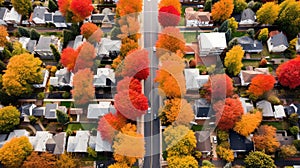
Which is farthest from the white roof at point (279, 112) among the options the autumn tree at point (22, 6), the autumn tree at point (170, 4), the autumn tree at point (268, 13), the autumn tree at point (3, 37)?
the autumn tree at point (22, 6)

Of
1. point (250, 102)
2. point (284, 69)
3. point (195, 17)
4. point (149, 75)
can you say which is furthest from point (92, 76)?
point (284, 69)

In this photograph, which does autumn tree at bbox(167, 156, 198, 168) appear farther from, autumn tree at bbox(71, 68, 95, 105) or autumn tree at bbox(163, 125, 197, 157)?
autumn tree at bbox(71, 68, 95, 105)

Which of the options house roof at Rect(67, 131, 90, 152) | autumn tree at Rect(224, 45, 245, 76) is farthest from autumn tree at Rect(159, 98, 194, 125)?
house roof at Rect(67, 131, 90, 152)

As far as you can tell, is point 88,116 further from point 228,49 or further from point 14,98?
point 228,49

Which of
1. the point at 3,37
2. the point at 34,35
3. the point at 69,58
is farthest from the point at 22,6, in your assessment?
the point at 69,58

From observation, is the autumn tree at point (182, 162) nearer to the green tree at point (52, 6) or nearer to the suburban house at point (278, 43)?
the suburban house at point (278, 43)
